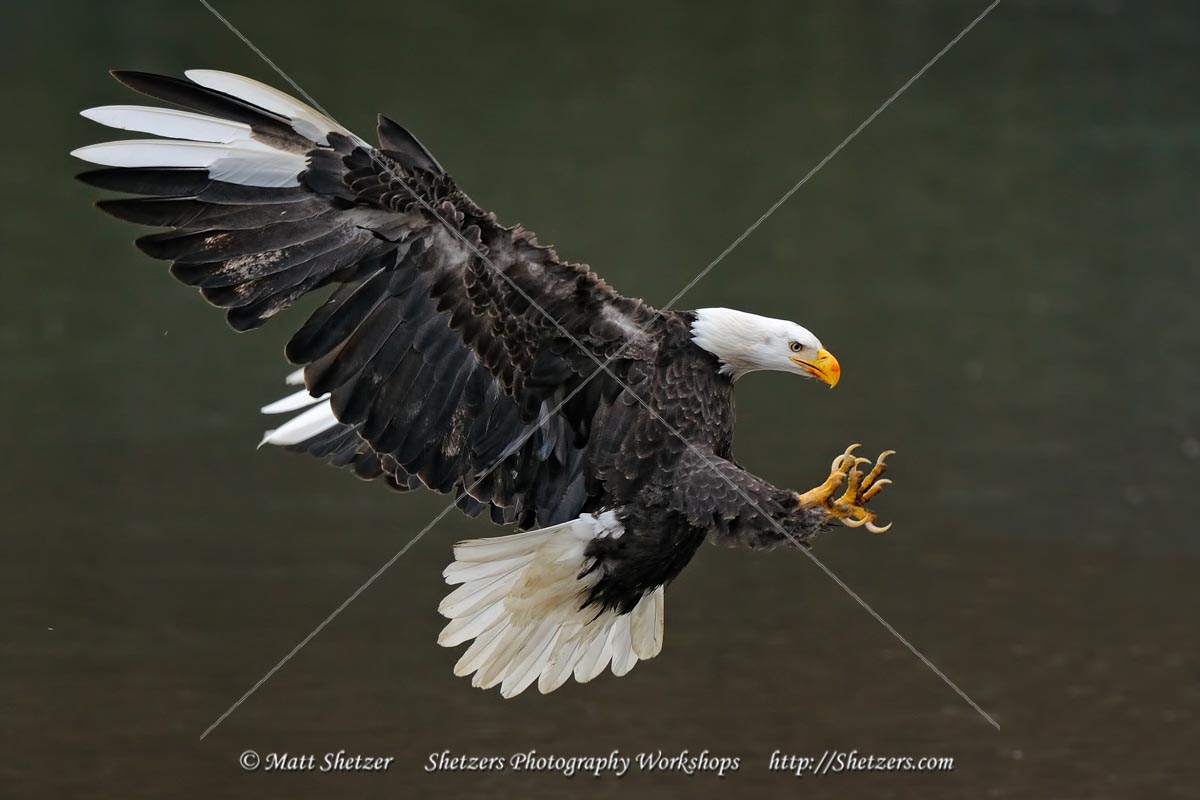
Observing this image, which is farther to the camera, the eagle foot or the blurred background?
the blurred background

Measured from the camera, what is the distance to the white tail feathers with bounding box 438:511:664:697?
4.92 metres

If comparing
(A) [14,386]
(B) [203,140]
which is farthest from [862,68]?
(B) [203,140]

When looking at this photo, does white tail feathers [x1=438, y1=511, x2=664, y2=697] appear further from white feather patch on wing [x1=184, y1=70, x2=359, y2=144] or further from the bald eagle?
white feather patch on wing [x1=184, y1=70, x2=359, y2=144]

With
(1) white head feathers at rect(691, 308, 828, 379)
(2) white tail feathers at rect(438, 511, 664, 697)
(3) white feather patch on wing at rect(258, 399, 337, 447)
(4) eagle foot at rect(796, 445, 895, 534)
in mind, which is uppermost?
(1) white head feathers at rect(691, 308, 828, 379)

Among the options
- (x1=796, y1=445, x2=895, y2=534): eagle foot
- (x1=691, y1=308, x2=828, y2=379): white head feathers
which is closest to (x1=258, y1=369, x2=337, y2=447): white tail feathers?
(x1=691, y1=308, x2=828, y2=379): white head feathers

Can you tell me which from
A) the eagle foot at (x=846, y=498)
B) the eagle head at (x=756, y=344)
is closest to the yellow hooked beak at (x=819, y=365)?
the eagle head at (x=756, y=344)

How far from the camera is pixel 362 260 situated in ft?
15.1

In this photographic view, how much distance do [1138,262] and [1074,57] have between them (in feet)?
18.3

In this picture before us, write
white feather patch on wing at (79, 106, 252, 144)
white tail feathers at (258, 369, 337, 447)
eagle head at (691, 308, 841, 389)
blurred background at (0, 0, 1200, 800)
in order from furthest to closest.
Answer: blurred background at (0, 0, 1200, 800) < white tail feathers at (258, 369, 337, 447) < eagle head at (691, 308, 841, 389) < white feather patch on wing at (79, 106, 252, 144)

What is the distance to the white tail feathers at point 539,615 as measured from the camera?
16.1 ft

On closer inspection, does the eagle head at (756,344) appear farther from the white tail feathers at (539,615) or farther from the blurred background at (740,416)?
the blurred background at (740,416)

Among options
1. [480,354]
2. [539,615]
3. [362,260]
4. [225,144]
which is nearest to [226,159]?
[225,144]

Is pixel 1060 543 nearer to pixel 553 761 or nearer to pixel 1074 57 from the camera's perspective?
pixel 553 761

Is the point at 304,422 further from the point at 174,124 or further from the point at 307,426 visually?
the point at 174,124
